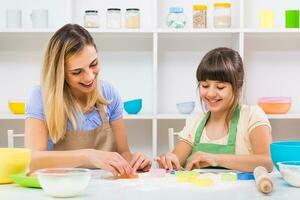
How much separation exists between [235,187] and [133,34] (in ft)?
7.37

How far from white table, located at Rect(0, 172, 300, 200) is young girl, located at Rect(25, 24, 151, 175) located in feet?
1.39

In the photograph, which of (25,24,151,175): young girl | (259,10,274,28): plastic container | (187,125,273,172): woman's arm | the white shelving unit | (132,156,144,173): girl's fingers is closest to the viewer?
(132,156,144,173): girl's fingers

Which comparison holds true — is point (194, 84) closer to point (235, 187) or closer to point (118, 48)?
point (118, 48)

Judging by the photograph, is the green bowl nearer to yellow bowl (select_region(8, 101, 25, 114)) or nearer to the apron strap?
the apron strap

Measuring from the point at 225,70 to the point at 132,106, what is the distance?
137 centimetres

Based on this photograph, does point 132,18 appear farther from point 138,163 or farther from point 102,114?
point 138,163

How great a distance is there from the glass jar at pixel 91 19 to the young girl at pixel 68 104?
1.29 m

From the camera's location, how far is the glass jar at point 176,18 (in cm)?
→ 347

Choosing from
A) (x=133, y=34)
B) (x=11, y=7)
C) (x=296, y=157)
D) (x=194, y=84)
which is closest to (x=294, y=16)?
(x=194, y=84)

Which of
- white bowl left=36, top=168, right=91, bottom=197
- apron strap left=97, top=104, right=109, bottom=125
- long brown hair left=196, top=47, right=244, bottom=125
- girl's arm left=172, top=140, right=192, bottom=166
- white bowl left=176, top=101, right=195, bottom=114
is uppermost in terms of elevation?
long brown hair left=196, top=47, right=244, bottom=125

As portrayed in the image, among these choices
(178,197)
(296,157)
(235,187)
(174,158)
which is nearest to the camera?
(178,197)

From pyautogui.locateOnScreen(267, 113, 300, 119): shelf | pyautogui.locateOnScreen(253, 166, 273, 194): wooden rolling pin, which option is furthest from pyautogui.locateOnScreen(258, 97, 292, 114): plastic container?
pyautogui.locateOnScreen(253, 166, 273, 194): wooden rolling pin

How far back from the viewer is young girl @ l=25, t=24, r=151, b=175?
2057mm

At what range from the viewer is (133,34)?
3.62m
